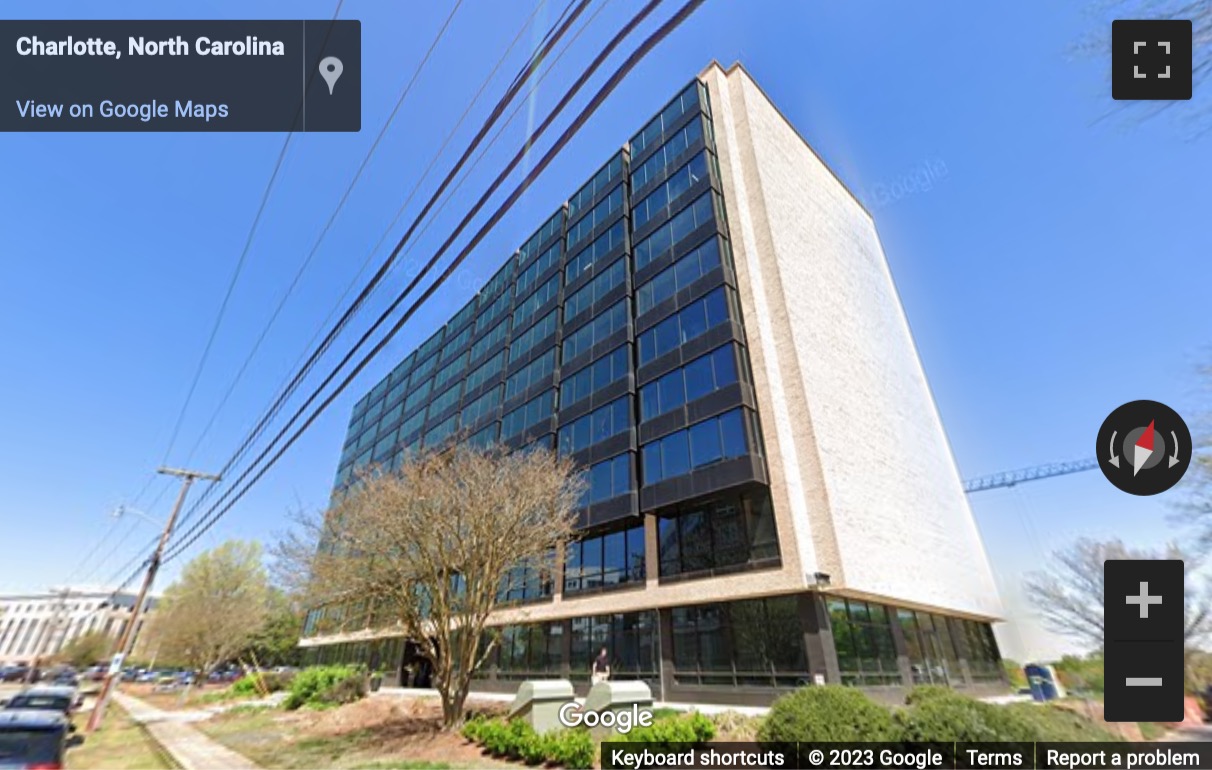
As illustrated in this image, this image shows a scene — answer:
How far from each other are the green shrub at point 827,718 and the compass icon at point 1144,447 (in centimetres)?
579

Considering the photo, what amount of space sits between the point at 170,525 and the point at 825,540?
28.2 metres

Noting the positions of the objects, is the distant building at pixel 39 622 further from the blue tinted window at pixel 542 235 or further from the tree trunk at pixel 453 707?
the tree trunk at pixel 453 707

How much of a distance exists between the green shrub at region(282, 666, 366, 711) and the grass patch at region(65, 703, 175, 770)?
521cm

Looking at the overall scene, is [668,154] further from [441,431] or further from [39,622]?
[39,622]

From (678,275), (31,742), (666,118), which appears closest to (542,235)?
(666,118)

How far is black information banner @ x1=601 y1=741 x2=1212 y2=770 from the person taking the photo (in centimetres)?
610

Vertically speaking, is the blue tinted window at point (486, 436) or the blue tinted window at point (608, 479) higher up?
the blue tinted window at point (486, 436)

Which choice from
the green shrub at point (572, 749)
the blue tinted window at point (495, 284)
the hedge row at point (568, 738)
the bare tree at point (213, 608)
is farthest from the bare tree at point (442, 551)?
the bare tree at point (213, 608)

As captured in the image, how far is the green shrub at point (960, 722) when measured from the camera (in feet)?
22.6

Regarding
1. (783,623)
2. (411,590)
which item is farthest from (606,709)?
(783,623)

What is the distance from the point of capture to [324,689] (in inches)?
907

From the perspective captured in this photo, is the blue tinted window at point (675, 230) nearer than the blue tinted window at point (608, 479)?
No

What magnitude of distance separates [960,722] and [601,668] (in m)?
15.7

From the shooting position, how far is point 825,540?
56.0ft
